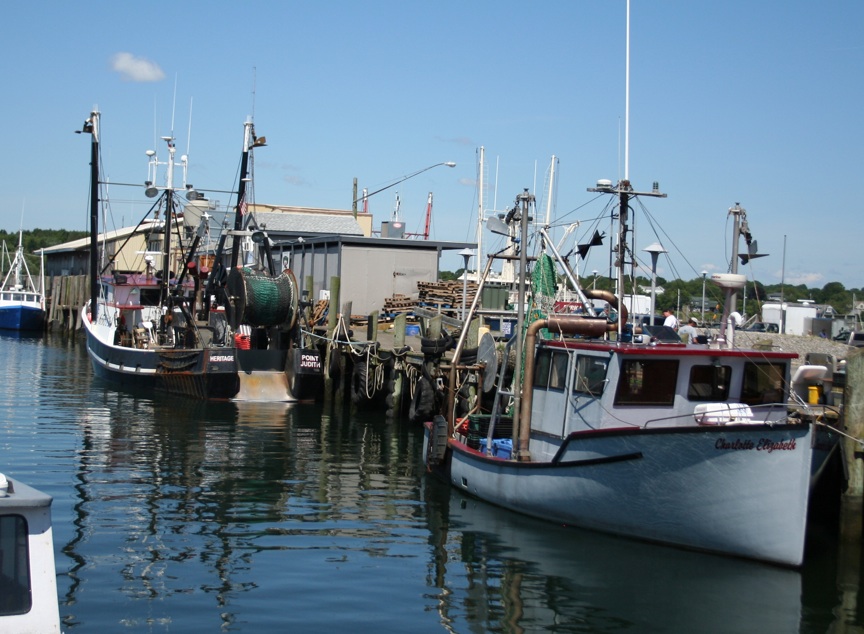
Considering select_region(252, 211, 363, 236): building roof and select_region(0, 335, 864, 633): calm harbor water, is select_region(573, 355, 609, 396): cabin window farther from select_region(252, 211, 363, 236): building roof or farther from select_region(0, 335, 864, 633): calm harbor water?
select_region(252, 211, 363, 236): building roof

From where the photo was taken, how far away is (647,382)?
45.9 feet

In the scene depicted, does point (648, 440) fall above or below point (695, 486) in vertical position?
above

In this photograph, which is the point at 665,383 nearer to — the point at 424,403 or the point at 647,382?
the point at 647,382

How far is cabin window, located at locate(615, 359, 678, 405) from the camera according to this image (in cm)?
1391

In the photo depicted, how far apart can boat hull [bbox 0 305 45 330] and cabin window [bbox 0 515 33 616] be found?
2342 inches

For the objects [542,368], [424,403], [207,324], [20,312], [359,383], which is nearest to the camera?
[542,368]

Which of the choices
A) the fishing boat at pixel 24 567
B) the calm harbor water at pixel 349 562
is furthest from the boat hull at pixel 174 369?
the fishing boat at pixel 24 567

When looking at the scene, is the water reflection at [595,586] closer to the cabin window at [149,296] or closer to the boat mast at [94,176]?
the boat mast at [94,176]

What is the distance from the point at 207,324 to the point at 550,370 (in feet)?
59.5

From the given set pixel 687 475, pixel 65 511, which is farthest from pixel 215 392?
pixel 687 475

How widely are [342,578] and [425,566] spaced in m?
1.33

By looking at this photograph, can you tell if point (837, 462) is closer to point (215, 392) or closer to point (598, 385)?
point (598, 385)

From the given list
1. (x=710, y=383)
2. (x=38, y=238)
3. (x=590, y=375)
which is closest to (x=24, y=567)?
(x=590, y=375)

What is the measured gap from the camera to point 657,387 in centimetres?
1401
